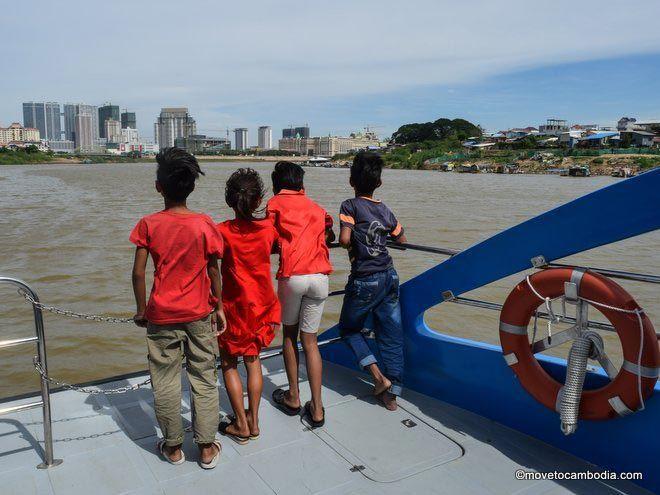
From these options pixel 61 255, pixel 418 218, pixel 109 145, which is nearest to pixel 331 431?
pixel 61 255

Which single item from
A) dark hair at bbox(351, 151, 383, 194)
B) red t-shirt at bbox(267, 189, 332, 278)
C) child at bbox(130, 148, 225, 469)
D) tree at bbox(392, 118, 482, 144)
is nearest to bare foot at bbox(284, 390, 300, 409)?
child at bbox(130, 148, 225, 469)

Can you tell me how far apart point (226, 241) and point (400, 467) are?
117 cm

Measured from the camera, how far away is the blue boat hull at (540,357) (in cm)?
213

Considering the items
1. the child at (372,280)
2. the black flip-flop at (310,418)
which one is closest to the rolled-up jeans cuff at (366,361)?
the child at (372,280)

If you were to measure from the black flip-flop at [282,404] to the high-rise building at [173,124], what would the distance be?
468ft

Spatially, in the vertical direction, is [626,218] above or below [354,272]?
above

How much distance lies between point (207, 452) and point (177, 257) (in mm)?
820

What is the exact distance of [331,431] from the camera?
8.82 ft

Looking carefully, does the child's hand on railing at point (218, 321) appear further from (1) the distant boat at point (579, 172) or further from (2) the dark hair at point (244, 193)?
(1) the distant boat at point (579, 172)

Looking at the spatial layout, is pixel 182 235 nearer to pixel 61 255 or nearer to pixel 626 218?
pixel 626 218

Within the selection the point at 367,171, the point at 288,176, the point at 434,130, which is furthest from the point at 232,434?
the point at 434,130

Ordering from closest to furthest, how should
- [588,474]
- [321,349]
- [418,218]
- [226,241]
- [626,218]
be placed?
[626,218] → [588,474] → [226,241] → [321,349] → [418,218]

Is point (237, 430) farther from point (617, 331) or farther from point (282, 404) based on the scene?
point (617, 331)

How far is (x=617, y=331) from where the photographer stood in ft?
7.07
